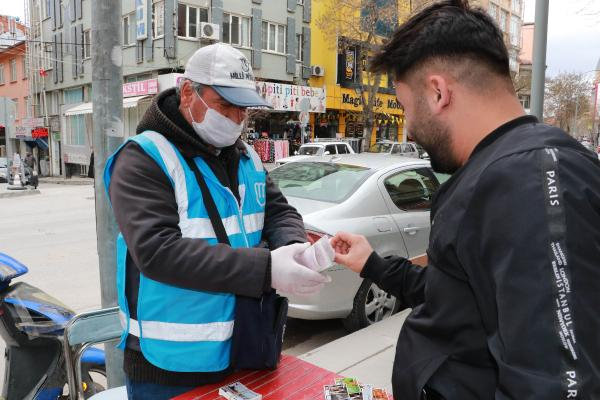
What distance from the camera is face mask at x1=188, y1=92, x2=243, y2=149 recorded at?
76.7 inches

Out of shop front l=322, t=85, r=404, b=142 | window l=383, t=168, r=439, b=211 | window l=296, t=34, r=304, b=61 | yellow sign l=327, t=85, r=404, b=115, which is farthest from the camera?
shop front l=322, t=85, r=404, b=142

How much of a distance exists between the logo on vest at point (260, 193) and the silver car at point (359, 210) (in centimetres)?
212

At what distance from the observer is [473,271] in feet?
3.30

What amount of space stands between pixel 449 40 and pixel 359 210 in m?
3.50

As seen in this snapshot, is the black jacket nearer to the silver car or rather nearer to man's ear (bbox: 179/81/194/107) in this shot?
man's ear (bbox: 179/81/194/107)

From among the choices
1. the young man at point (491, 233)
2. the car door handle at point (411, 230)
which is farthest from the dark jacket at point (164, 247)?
the car door handle at point (411, 230)

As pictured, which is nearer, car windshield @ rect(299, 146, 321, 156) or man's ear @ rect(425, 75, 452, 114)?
man's ear @ rect(425, 75, 452, 114)

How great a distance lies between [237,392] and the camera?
1785 mm

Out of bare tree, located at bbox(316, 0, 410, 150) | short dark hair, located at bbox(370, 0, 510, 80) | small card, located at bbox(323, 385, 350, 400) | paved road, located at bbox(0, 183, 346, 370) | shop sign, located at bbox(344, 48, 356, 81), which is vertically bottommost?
paved road, located at bbox(0, 183, 346, 370)

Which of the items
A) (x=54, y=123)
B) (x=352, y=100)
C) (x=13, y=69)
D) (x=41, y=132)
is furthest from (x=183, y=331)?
(x=13, y=69)

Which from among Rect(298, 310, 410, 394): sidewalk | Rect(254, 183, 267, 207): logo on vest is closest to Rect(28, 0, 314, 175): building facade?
Rect(298, 310, 410, 394): sidewalk

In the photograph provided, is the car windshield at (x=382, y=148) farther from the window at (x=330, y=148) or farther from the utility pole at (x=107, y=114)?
the utility pole at (x=107, y=114)

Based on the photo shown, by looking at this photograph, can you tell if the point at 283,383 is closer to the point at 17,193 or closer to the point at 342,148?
the point at 17,193

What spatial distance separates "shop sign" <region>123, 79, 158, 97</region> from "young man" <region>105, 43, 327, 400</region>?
68.3ft
